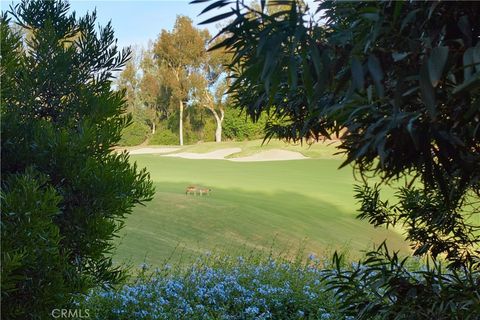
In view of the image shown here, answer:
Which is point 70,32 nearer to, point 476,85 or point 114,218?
point 114,218

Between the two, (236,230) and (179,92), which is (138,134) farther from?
(236,230)

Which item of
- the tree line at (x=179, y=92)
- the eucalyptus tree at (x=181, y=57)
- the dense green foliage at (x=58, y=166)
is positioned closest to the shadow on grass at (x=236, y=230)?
the dense green foliage at (x=58, y=166)

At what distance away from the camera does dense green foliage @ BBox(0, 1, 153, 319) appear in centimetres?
194

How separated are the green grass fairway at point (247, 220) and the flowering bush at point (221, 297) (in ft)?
1.94

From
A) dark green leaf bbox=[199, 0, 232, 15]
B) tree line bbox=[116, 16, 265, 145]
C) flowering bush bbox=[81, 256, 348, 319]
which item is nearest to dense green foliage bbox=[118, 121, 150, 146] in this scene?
tree line bbox=[116, 16, 265, 145]

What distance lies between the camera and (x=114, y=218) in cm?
237

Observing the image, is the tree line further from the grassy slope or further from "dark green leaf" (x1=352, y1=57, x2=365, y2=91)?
"dark green leaf" (x1=352, y1=57, x2=365, y2=91)

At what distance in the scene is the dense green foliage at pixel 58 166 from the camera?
1941 mm

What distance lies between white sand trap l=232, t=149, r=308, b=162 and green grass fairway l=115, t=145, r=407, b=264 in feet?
18.3

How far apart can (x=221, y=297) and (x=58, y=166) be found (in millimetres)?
2333

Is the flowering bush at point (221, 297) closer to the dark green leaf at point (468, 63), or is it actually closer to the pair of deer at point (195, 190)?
the dark green leaf at point (468, 63)

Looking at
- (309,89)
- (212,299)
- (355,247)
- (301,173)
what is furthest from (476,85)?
(301,173)

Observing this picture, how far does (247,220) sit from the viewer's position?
9188mm

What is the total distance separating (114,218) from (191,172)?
15.0 meters
